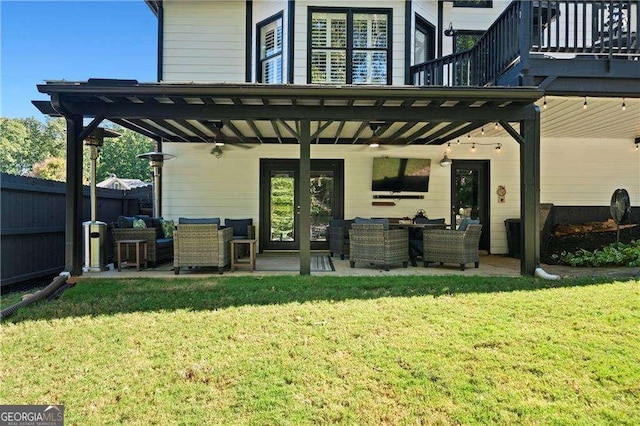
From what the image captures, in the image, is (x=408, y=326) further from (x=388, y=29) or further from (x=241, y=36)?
(x=241, y=36)

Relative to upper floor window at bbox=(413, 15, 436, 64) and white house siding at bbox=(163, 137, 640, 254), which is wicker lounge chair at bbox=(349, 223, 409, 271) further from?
upper floor window at bbox=(413, 15, 436, 64)

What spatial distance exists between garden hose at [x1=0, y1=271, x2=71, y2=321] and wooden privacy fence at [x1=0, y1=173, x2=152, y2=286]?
68 cm

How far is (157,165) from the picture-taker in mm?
8078

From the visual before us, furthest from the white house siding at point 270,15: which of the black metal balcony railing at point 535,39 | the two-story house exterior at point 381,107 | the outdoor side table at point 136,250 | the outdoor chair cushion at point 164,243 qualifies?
the outdoor side table at point 136,250

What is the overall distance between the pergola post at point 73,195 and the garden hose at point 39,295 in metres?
0.22

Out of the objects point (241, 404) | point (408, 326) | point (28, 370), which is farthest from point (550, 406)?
point (28, 370)

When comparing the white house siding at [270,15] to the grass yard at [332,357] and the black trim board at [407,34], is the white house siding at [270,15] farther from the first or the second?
the grass yard at [332,357]

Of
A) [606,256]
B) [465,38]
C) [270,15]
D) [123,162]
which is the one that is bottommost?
[606,256]

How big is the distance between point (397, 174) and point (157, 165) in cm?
547

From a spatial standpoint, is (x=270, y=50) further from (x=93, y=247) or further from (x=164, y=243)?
(x=93, y=247)

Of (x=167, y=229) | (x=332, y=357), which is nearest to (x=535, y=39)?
(x=332, y=357)

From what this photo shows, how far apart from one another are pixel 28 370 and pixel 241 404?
1.68m

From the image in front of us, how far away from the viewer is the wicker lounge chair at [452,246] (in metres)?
6.20

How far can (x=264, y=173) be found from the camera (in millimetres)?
8797
